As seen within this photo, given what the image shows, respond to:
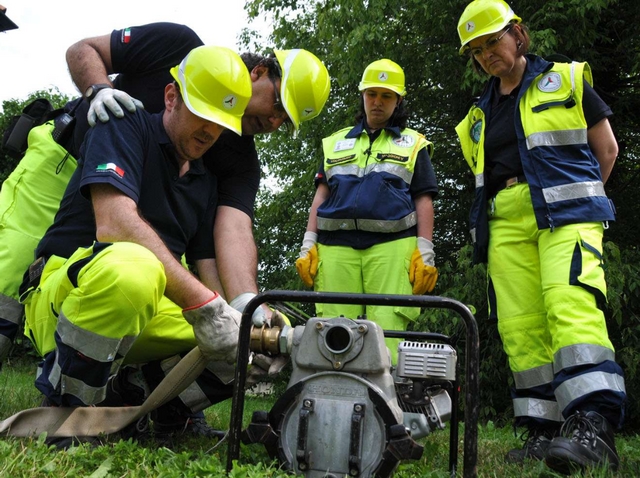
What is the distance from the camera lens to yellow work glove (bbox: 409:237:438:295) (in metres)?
4.16

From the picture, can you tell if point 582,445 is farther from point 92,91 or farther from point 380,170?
point 92,91

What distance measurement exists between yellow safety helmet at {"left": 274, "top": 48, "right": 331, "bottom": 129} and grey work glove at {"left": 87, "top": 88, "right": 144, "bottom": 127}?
0.76 m

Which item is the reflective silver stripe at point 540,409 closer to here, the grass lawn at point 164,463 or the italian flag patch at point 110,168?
the grass lawn at point 164,463

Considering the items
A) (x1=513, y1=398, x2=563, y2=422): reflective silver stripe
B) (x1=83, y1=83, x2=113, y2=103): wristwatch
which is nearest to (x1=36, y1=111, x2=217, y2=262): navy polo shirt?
(x1=83, y1=83, x2=113, y2=103): wristwatch

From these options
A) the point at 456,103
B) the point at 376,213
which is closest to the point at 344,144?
the point at 376,213

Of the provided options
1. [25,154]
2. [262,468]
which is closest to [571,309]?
[262,468]

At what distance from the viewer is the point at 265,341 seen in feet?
8.02

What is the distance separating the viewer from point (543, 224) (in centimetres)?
326

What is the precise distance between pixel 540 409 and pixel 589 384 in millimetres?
471

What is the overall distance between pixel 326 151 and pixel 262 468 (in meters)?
2.83

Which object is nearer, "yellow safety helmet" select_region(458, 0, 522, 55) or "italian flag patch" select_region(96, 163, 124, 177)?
"italian flag patch" select_region(96, 163, 124, 177)

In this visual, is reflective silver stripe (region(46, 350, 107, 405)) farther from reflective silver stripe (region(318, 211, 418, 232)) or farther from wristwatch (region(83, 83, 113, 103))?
reflective silver stripe (region(318, 211, 418, 232))

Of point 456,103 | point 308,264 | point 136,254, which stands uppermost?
point 456,103

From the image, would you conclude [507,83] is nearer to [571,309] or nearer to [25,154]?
[571,309]
